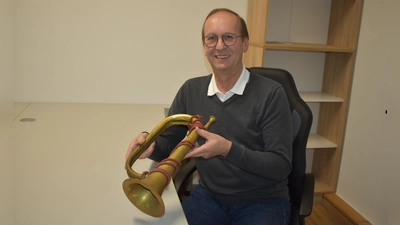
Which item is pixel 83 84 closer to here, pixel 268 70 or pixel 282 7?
pixel 268 70

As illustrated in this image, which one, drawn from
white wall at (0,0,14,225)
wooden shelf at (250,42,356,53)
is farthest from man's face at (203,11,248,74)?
white wall at (0,0,14,225)

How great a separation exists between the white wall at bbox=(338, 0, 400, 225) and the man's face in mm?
1207

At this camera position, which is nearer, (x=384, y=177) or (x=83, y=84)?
(x=384, y=177)

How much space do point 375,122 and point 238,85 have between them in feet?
4.24

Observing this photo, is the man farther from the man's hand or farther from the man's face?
the man's hand

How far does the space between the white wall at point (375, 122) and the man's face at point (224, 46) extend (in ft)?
3.96

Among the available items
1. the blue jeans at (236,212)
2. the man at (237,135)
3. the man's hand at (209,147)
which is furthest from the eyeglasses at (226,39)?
the blue jeans at (236,212)

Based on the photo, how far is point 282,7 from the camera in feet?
8.29

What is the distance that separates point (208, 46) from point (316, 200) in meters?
1.84

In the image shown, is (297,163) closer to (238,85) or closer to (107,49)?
(238,85)

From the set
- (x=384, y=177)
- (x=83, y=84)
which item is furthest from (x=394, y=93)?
(x=83, y=84)

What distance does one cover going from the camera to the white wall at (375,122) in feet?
6.88

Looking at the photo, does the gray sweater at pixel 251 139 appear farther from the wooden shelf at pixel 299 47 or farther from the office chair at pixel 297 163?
the wooden shelf at pixel 299 47

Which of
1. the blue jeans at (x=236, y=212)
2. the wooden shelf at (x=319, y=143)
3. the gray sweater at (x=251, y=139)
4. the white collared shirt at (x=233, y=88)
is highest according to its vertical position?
the white collared shirt at (x=233, y=88)
